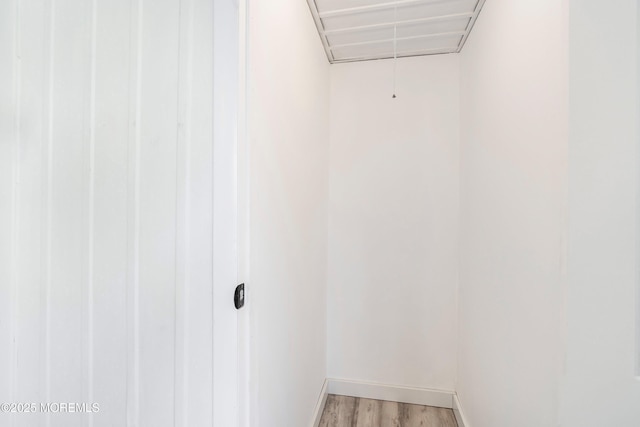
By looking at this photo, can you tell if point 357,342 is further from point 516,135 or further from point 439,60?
point 439,60

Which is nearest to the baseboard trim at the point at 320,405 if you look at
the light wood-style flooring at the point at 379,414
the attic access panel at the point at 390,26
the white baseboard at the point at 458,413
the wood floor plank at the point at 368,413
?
the light wood-style flooring at the point at 379,414

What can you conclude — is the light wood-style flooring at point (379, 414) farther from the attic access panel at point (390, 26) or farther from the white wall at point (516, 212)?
the attic access panel at point (390, 26)

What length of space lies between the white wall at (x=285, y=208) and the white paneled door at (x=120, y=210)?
0.41ft

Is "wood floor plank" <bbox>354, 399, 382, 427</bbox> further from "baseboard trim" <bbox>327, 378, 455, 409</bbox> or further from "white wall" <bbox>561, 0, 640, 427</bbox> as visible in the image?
"white wall" <bbox>561, 0, 640, 427</bbox>

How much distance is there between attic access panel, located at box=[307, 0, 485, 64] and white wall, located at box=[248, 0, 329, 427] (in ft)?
0.45

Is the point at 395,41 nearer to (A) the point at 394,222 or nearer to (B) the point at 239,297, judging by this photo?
(A) the point at 394,222

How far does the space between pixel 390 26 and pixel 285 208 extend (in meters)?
1.33

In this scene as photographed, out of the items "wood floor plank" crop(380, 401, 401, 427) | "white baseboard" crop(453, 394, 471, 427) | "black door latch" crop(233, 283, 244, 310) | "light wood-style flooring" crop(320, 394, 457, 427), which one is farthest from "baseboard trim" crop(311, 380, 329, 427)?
"black door latch" crop(233, 283, 244, 310)

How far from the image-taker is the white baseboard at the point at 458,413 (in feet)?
5.43

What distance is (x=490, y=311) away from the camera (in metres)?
1.31

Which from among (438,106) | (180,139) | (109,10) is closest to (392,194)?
(438,106)

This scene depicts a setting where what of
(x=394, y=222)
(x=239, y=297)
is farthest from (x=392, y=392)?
(x=239, y=297)

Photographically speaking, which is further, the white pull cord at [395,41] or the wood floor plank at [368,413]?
the wood floor plank at [368,413]

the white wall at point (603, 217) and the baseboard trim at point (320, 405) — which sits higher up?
the white wall at point (603, 217)
